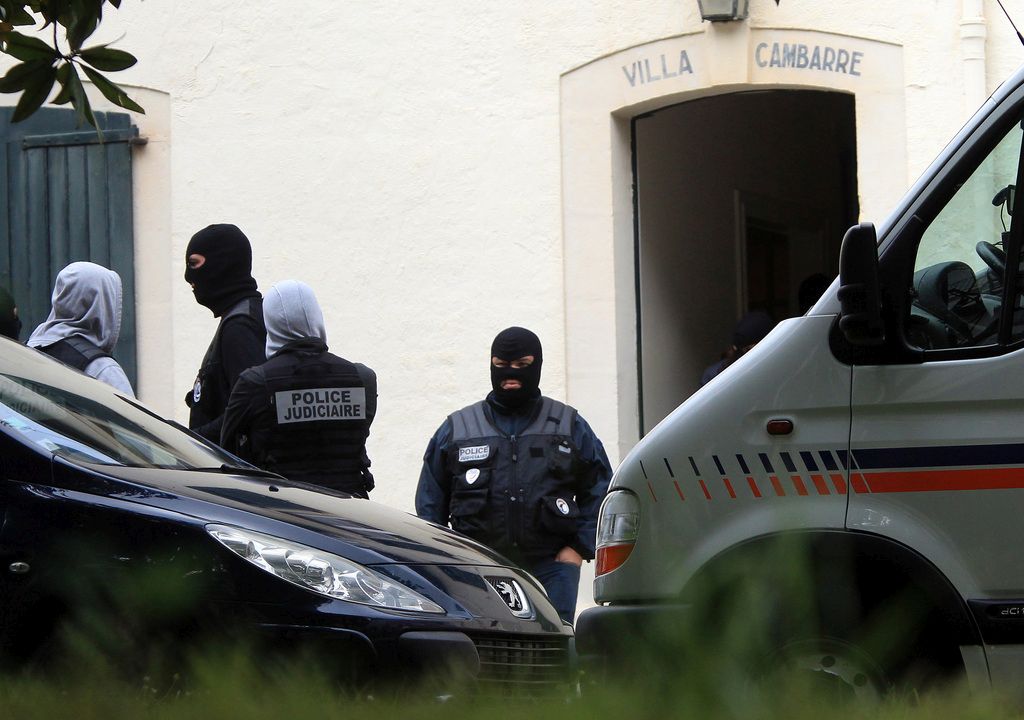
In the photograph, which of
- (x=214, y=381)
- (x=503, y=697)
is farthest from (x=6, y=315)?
(x=503, y=697)

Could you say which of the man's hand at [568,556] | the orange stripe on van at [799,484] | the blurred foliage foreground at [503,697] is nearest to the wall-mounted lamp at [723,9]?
the man's hand at [568,556]

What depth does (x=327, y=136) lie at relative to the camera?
959cm

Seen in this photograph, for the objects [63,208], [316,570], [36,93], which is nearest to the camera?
[316,570]

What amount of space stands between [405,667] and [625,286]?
5284mm

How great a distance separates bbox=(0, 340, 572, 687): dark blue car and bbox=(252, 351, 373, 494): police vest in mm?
1014

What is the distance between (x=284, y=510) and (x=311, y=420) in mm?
1409

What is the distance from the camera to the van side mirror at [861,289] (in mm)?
3906

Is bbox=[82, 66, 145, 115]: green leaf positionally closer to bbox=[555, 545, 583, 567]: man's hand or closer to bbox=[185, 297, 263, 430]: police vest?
bbox=[185, 297, 263, 430]: police vest

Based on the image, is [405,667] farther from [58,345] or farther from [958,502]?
[58,345]

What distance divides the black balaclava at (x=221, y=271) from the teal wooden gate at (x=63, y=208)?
3223 millimetres

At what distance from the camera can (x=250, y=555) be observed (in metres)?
4.21

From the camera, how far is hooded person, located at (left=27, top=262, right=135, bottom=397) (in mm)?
6375

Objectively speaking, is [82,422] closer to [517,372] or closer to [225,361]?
[225,361]

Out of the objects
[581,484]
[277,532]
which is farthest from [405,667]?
[581,484]
